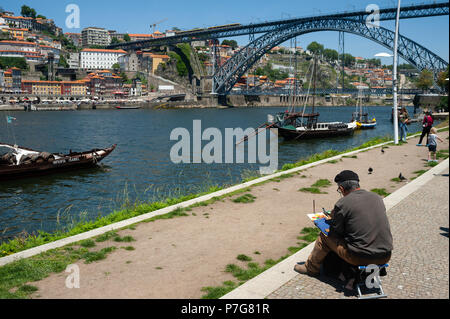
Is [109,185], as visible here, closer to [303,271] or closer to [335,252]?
[303,271]

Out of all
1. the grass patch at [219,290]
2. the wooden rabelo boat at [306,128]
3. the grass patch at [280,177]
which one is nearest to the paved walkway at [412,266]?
the grass patch at [219,290]

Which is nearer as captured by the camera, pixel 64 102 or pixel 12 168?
pixel 12 168

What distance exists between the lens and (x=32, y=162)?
17406mm

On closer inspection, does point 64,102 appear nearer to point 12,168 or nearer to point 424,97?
point 424,97

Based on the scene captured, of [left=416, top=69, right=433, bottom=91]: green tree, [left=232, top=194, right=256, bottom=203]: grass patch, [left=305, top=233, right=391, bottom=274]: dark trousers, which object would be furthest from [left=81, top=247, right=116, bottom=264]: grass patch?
[left=416, top=69, right=433, bottom=91]: green tree

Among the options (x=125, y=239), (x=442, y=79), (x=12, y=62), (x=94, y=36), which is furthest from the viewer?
(x=94, y=36)

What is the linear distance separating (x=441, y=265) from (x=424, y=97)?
6376 cm

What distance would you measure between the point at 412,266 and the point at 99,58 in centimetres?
13511

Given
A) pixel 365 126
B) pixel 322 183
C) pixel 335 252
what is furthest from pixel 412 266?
pixel 365 126

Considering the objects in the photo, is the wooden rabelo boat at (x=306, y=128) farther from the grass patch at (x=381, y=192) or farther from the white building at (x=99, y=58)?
the white building at (x=99, y=58)

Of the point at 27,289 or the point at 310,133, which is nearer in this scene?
the point at 27,289

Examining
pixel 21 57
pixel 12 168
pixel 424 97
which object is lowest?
pixel 12 168
